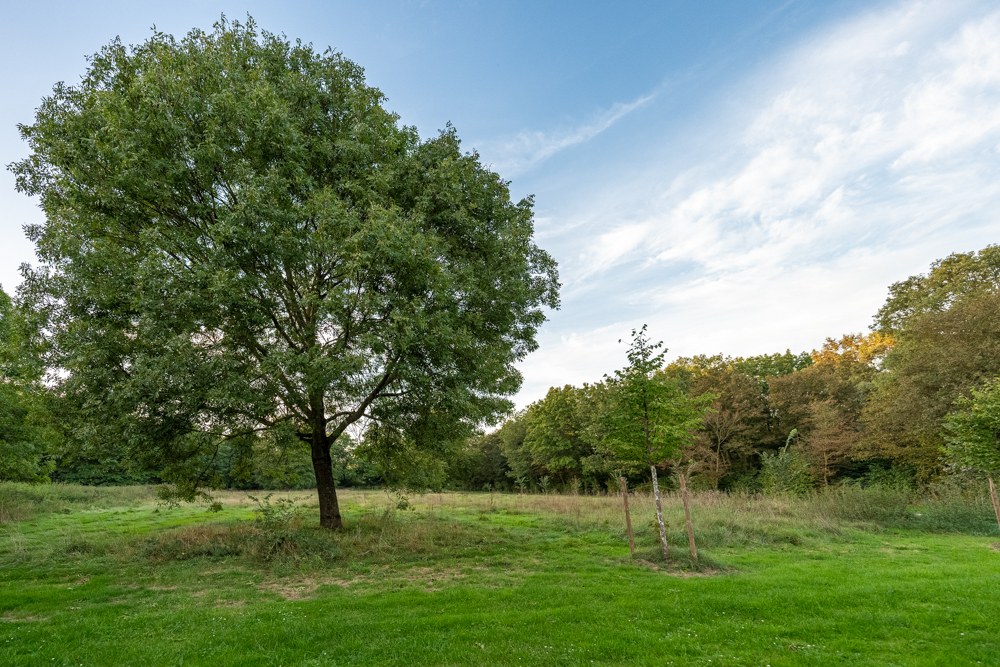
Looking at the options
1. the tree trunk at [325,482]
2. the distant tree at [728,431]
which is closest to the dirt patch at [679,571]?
the tree trunk at [325,482]

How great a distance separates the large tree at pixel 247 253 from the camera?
10.2 m

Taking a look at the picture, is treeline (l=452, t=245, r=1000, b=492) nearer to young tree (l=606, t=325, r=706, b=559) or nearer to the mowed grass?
young tree (l=606, t=325, r=706, b=559)

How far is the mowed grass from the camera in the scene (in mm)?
5754

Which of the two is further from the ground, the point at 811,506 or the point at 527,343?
the point at 527,343

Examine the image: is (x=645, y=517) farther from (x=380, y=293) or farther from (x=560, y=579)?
(x=380, y=293)

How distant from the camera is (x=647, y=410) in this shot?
11.8m

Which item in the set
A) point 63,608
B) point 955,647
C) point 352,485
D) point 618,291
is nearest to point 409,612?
point 63,608

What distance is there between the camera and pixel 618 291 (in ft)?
73.6

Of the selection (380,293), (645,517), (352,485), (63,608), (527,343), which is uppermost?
(380,293)

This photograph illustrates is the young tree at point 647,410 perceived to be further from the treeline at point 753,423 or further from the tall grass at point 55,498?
the tall grass at point 55,498

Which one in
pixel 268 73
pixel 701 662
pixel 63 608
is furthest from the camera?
pixel 268 73

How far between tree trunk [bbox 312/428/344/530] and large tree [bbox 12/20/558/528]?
0.85 m

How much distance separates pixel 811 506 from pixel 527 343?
14072mm

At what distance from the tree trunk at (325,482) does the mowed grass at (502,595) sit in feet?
3.02
